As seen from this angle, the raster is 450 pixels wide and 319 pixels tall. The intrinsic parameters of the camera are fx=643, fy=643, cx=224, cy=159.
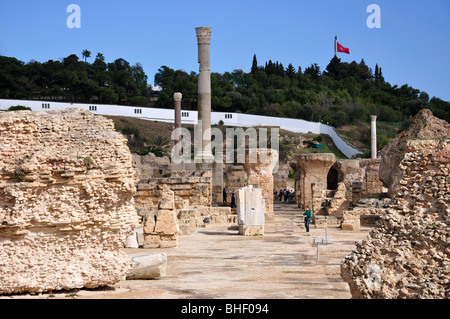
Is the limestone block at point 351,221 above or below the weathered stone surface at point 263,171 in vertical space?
below

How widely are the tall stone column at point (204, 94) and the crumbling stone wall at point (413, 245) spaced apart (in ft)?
78.6

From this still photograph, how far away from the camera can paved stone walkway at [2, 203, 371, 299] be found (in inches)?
343

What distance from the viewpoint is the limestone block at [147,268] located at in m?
9.78

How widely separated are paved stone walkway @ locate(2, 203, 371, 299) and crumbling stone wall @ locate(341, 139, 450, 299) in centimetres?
232

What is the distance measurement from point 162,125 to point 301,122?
611 inches

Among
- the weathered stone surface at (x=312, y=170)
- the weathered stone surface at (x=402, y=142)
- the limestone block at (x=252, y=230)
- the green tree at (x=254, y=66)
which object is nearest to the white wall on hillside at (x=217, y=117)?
the green tree at (x=254, y=66)

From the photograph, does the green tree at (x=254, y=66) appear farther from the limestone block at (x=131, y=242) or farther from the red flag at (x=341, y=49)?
the limestone block at (x=131, y=242)

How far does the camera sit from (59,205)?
8305mm

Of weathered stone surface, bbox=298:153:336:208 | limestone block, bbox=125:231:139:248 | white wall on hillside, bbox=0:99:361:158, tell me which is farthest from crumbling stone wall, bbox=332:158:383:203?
white wall on hillside, bbox=0:99:361:158

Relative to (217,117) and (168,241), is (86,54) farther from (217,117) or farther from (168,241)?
(168,241)

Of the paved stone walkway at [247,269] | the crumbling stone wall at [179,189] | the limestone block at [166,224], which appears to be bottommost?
the paved stone walkway at [247,269]

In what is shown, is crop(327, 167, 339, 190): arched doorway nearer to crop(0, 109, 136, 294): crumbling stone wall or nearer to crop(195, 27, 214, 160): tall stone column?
crop(195, 27, 214, 160): tall stone column

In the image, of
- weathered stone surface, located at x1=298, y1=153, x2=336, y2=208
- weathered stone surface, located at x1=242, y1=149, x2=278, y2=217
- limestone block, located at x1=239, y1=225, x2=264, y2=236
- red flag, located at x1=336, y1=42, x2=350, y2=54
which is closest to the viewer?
limestone block, located at x1=239, y1=225, x2=264, y2=236
